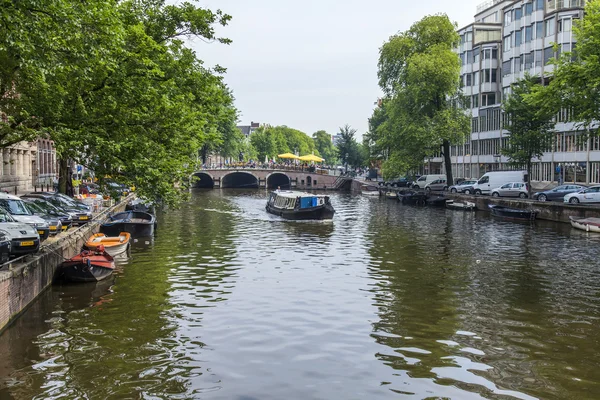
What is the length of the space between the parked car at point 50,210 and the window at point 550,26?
5697 centimetres

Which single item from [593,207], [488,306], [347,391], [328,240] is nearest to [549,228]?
[593,207]

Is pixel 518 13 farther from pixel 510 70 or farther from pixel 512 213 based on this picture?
pixel 512 213

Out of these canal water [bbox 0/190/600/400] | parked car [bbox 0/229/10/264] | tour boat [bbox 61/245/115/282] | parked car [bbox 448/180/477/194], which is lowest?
canal water [bbox 0/190/600/400]

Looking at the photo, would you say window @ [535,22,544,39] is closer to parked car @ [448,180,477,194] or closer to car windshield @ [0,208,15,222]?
parked car @ [448,180,477,194]

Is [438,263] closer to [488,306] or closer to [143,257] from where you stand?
[488,306]

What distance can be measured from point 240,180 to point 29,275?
336ft

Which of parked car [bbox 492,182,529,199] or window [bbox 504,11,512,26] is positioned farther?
window [bbox 504,11,512,26]

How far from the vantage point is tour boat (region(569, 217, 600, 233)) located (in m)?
40.1

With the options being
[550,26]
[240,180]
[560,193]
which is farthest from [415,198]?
[240,180]

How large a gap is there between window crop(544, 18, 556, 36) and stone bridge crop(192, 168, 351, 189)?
4256cm

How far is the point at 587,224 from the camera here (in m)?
40.7

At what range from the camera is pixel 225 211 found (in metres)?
58.8

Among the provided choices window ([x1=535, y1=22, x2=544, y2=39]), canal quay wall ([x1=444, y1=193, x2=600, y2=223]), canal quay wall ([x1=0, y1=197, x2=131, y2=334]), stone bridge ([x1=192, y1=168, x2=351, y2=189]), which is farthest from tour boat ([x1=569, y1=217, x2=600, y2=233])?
stone bridge ([x1=192, y1=168, x2=351, y2=189])

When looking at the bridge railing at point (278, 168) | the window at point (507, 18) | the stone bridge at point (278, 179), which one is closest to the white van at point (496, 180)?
the window at point (507, 18)
